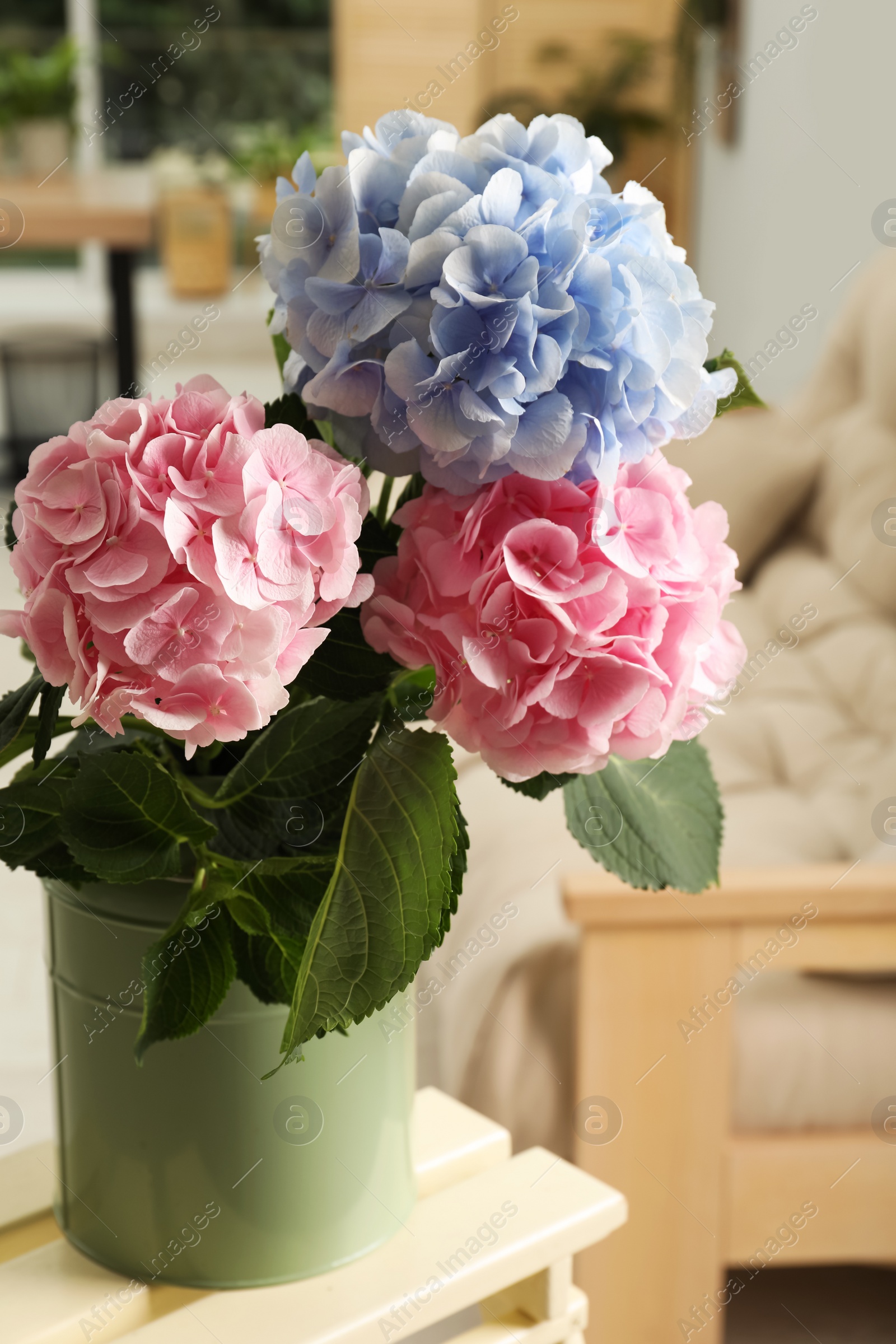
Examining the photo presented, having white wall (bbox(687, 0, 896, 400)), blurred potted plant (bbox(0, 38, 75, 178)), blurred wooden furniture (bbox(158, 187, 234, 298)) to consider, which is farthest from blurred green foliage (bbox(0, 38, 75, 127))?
white wall (bbox(687, 0, 896, 400))

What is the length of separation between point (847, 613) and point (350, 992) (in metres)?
1.57

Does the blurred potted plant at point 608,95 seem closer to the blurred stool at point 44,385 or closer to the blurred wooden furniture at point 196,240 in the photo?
the blurred wooden furniture at point 196,240

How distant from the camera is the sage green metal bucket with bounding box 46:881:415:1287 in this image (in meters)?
0.56

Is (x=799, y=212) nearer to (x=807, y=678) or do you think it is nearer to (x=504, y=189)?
(x=807, y=678)

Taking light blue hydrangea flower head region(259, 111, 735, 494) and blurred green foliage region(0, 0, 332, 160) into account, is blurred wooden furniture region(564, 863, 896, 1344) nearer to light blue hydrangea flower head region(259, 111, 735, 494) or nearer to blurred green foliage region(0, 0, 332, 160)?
light blue hydrangea flower head region(259, 111, 735, 494)

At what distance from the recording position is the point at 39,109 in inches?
167

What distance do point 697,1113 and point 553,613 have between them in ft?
2.80

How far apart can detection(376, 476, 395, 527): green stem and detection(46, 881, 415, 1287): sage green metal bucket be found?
0.57 feet

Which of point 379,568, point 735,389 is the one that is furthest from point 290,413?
point 735,389

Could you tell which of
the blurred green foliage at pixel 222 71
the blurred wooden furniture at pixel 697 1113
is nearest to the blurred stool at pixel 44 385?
the blurred green foliage at pixel 222 71

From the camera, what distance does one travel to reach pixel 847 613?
192 centimetres

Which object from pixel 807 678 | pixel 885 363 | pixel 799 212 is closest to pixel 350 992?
pixel 807 678

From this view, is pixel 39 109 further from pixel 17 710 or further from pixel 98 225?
pixel 17 710

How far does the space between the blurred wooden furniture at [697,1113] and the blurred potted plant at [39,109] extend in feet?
12.7
